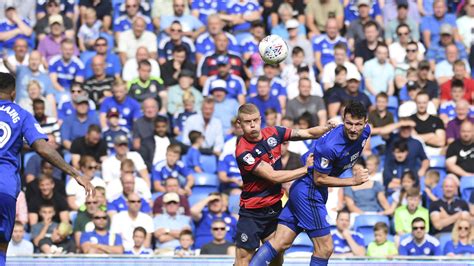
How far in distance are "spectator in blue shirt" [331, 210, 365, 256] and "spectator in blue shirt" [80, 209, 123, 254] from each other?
2.73 m

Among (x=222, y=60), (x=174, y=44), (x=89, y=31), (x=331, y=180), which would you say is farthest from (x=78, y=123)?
(x=331, y=180)

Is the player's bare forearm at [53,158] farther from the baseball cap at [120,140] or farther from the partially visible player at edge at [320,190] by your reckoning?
the baseball cap at [120,140]

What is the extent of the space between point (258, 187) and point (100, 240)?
4.27 m

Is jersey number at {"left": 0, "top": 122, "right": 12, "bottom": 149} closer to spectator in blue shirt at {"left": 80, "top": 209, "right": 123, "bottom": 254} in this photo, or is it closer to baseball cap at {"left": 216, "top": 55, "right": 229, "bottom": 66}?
spectator in blue shirt at {"left": 80, "top": 209, "right": 123, "bottom": 254}

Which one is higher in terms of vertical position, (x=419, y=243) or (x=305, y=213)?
(x=305, y=213)

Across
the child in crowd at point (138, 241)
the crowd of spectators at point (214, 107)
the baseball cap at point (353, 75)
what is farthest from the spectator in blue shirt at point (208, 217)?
the baseball cap at point (353, 75)

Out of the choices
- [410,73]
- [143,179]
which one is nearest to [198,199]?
[143,179]

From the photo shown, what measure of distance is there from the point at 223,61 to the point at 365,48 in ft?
7.41

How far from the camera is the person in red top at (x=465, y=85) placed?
679 inches

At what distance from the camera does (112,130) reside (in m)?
16.8

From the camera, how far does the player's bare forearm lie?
941 centimetres

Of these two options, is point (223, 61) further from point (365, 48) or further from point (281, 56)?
point (281, 56)

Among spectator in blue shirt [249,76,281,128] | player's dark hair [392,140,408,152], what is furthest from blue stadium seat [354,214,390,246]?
spectator in blue shirt [249,76,281,128]

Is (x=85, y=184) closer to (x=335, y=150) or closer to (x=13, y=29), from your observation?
(x=335, y=150)
